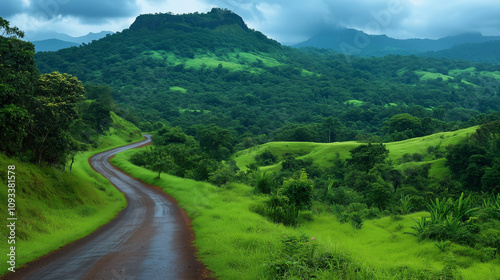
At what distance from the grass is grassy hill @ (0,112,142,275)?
6.33m

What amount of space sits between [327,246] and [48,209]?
16.9 m

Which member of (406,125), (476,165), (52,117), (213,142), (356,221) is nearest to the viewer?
(356,221)

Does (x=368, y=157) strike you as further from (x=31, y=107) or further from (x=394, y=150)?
(x=31, y=107)

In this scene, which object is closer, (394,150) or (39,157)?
(39,157)

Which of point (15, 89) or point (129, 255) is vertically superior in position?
point (15, 89)

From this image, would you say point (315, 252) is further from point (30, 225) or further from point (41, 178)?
point (41, 178)

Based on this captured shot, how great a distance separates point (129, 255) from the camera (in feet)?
40.8

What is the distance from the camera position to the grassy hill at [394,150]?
243ft

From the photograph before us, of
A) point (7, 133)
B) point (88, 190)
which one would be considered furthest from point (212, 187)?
point (7, 133)

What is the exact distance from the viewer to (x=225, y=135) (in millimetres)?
97000

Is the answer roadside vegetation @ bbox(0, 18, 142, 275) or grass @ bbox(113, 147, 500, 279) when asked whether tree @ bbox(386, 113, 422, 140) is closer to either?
grass @ bbox(113, 147, 500, 279)

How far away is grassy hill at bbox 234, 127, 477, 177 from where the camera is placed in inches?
2916

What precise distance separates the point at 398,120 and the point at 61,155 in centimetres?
12284

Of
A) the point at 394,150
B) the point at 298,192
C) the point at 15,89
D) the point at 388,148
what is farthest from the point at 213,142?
the point at 298,192
